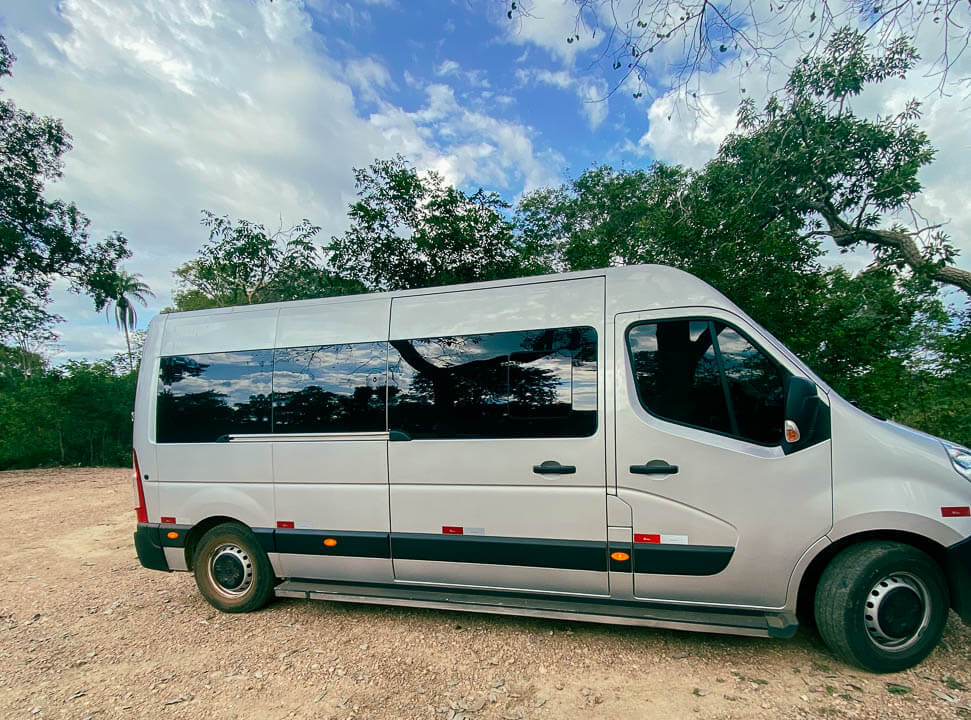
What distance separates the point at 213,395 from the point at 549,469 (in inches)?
112

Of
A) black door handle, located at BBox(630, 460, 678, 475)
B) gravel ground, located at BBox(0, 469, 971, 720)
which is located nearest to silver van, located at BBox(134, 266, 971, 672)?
black door handle, located at BBox(630, 460, 678, 475)

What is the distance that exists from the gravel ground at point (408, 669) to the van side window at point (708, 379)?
1406 mm

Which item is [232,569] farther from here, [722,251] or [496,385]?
[722,251]

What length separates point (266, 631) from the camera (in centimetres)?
372

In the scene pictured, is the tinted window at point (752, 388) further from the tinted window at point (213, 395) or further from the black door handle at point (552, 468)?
the tinted window at point (213, 395)

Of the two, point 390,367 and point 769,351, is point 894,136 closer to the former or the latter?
point 769,351

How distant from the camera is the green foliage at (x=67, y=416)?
1213 centimetres

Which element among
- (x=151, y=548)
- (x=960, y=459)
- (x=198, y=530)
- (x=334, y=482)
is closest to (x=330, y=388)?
(x=334, y=482)

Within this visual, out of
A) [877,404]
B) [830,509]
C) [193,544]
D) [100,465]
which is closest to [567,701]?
[830,509]

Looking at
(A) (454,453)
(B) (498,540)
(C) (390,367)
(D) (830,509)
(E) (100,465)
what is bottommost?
(E) (100,465)

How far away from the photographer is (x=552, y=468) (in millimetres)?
3213

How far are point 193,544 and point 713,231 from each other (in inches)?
301

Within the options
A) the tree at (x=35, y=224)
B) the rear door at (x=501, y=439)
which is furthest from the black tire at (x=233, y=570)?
the tree at (x=35, y=224)

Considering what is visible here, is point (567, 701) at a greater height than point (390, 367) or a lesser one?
lesser
